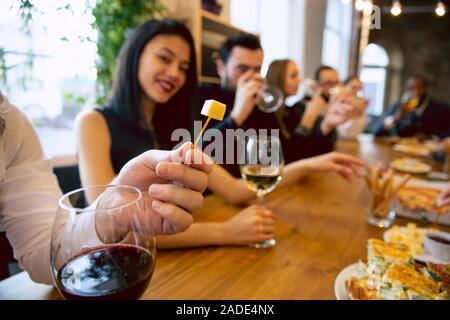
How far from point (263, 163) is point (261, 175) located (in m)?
0.02

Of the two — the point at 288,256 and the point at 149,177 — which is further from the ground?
the point at 149,177

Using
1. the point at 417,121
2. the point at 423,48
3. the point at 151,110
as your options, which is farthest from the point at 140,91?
the point at 423,48

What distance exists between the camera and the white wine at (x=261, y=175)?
2.04ft

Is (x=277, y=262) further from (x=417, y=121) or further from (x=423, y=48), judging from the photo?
(x=423, y=48)

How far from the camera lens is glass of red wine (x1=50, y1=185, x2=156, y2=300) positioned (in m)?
0.25

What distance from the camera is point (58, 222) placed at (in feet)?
0.87

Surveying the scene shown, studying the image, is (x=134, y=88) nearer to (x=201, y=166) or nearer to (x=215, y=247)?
(x=215, y=247)

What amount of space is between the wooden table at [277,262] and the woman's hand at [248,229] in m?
0.02

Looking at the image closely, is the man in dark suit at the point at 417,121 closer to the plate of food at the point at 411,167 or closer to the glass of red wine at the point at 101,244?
the plate of food at the point at 411,167

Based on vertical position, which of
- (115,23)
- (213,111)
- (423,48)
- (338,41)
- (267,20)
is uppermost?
(423,48)

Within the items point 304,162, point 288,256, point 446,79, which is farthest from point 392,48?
point 288,256

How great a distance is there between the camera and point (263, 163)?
2.03 feet

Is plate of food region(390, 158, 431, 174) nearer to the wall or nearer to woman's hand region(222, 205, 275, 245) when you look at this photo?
woman's hand region(222, 205, 275, 245)

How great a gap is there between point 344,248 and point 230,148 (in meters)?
0.40
